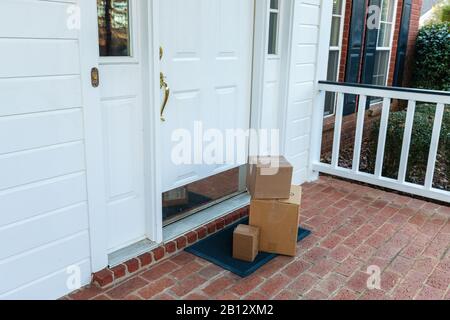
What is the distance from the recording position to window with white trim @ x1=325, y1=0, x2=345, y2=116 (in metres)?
5.02

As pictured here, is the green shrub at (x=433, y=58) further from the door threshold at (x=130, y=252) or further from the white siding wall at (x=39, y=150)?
the white siding wall at (x=39, y=150)

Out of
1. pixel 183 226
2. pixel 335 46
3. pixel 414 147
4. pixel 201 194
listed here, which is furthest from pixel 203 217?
pixel 335 46

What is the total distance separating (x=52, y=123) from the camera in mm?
1943

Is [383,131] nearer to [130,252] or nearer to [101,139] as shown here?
[130,252]

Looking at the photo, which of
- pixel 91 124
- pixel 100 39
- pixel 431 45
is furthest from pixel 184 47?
pixel 431 45

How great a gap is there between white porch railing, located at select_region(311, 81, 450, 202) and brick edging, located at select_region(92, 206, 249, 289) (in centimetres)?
133

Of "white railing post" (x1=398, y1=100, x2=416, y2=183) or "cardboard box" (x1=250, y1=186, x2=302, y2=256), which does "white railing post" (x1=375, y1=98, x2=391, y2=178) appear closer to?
"white railing post" (x1=398, y1=100, x2=416, y2=183)

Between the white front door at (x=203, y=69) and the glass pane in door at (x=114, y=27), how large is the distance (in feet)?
0.88

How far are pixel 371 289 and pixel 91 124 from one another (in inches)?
69.5

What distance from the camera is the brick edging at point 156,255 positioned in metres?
2.29

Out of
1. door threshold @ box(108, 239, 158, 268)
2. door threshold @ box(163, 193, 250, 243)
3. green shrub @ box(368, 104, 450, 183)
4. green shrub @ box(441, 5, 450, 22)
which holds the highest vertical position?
green shrub @ box(441, 5, 450, 22)

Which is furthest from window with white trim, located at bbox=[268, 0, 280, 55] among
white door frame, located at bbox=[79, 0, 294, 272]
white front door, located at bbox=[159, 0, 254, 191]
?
white door frame, located at bbox=[79, 0, 294, 272]
